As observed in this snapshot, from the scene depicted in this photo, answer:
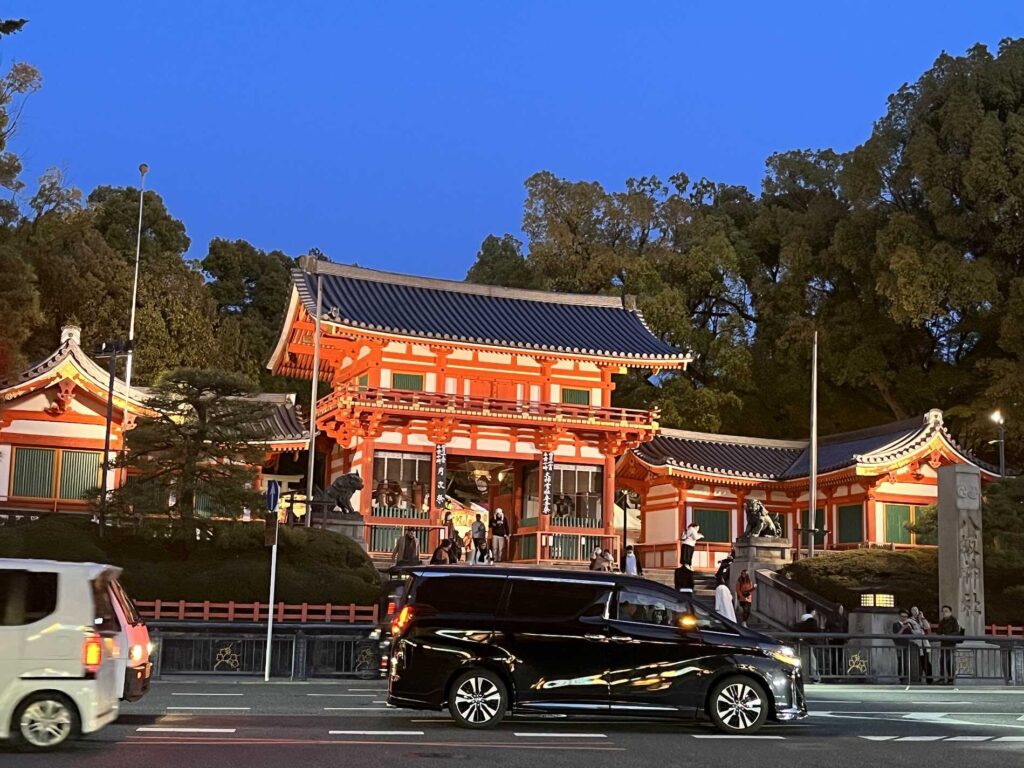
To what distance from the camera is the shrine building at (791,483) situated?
47844mm

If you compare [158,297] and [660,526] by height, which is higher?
[158,297]

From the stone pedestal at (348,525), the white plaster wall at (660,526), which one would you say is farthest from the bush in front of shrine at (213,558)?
the white plaster wall at (660,526)

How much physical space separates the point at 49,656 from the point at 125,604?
2.30 meters

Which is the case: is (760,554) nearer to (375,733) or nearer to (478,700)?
(478,700)

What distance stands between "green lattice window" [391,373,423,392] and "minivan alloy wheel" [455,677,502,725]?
1326 inches

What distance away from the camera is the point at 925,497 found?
49281mm

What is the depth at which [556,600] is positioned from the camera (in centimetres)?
1509

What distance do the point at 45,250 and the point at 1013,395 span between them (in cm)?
3752

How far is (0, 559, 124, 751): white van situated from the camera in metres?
12.0

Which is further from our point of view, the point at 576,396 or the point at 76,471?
the point at 576,396

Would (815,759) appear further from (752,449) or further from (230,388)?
(752,449)

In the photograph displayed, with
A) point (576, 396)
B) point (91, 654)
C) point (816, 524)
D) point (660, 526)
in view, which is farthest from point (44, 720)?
point (816, 524)

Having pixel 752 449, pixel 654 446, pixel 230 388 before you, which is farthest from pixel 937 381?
pixel 230 388

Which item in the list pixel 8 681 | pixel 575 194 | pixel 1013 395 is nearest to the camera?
pixel 8 681
